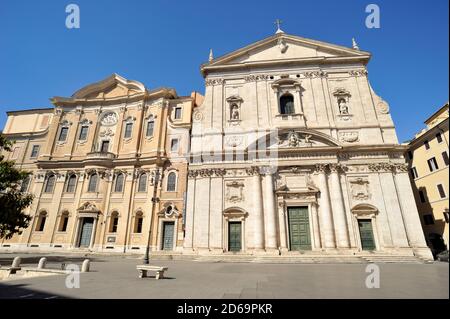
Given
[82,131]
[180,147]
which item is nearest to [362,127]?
[180,147]

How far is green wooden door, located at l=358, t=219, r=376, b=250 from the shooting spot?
17984 mm

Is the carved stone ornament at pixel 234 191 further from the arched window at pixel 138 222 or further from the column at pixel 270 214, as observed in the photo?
the arched window at pixel 138 222

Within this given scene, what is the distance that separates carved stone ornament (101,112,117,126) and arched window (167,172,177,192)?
33.2ft

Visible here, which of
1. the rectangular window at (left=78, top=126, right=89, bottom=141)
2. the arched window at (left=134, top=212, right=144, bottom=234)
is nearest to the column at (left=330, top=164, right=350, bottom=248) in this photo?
the arched window at (left=134, top=212, right=144, bottom=234)

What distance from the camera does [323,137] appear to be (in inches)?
788

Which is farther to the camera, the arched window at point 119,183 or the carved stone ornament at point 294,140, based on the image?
the arched window at point 119,183

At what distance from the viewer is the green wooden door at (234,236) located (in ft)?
62.6

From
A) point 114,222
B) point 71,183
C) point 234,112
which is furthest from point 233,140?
point 71,183

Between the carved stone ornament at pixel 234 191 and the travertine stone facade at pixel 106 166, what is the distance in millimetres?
5365

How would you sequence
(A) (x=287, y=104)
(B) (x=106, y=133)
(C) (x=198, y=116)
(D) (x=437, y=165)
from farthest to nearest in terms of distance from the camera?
(B) (x=106, y=133), (C) (x=198, y=116), (A) (x=287, y=104), (D) (x=437, y=165)

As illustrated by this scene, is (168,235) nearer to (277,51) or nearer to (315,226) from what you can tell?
(315,226)

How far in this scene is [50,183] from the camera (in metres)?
26.0

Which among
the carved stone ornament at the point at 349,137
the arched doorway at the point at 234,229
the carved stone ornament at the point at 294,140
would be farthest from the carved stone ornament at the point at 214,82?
the arched doorway at the point at 234,229

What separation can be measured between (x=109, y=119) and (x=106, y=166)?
6.29 m
